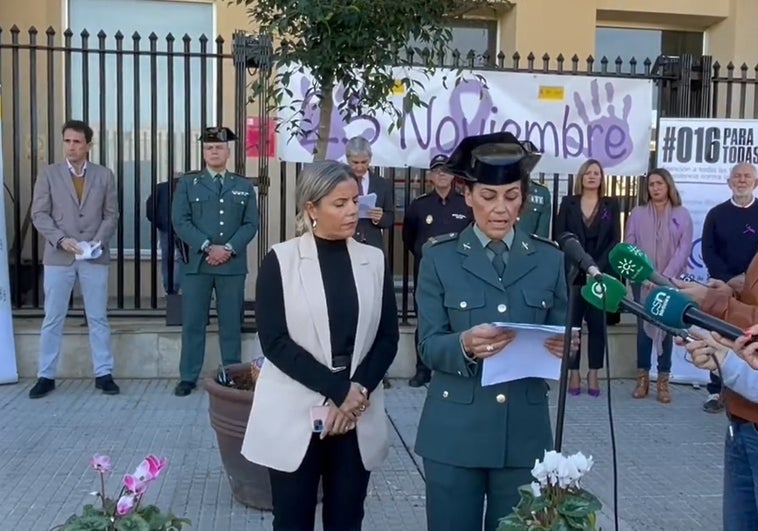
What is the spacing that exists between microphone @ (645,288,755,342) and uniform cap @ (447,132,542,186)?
76cm

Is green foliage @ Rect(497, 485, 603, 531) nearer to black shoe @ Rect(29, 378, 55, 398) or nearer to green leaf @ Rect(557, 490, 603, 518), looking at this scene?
green leaf @ Rect(557, 490, 603, 518)

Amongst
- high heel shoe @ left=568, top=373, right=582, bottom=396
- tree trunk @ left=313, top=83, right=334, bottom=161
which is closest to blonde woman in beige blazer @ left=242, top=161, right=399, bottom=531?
tree trunk @ left=313, top=83, right=334, bottom=161

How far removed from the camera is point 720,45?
37.5 feet

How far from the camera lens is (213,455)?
5.80m

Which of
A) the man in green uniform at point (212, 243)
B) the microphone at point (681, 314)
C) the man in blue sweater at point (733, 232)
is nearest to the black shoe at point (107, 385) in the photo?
the man in green uniform at point (212, 243)

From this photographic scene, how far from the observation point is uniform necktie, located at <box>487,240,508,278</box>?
9.52 feet

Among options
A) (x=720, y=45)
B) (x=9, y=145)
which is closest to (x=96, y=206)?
(x=9, y=145)

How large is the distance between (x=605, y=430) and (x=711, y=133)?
3.22m

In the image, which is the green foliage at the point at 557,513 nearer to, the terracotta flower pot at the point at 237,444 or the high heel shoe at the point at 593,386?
the terracotta flower pot at the point at 237,444

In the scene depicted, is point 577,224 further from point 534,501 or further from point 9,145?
point 9,145

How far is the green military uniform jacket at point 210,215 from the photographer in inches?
285

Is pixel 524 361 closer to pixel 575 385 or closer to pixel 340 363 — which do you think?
pixel 340 363

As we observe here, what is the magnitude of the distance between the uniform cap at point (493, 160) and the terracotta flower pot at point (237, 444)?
216 centimetres

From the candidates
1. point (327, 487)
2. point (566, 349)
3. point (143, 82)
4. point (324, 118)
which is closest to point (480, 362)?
point (566, 349)
